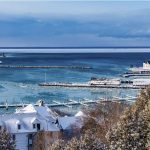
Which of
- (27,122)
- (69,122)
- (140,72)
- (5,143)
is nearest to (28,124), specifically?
(27,122)

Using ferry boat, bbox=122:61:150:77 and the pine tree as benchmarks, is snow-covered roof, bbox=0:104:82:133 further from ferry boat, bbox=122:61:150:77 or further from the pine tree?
ferry boat, bbox=122:61:150:77

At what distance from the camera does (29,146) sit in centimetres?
2825

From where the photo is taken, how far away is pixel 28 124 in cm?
2942

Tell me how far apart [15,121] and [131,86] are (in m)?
43.6

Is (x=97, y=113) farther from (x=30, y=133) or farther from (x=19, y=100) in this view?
(x=19, y=100)

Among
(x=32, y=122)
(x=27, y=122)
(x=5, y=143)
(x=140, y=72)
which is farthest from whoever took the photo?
(x=140, y=72)

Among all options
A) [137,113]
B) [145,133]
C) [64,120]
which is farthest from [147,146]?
[64,120]

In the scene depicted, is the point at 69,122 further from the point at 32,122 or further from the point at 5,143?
the point at 5,143

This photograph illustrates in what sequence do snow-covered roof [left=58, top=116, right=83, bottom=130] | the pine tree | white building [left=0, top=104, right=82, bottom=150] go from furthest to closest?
1. snow-covered roof [left=58, top=116, right=83, bottom=130]
2. white building [left=0, top=104, right=82, bottom=150]
3. the pine tree

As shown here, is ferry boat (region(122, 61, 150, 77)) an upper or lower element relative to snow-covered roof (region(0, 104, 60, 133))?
upper

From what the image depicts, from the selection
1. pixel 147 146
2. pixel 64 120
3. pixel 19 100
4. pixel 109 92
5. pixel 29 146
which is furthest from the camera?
pixel 109 92

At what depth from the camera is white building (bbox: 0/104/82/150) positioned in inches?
1124

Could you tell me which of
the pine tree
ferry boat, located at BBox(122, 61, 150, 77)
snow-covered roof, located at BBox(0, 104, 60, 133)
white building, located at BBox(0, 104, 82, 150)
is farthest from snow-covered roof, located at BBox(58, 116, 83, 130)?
ferry boat, located at BBox(122, 61, 150, 77)

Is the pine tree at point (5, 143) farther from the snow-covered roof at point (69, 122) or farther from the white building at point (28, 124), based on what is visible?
the snow-covered roof at point (69, 122)
